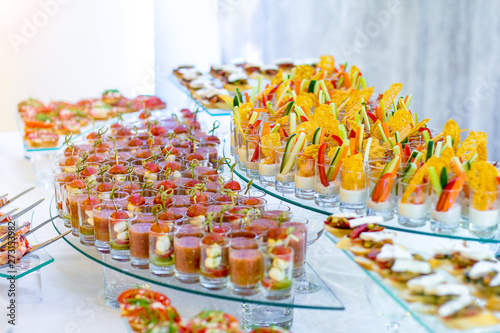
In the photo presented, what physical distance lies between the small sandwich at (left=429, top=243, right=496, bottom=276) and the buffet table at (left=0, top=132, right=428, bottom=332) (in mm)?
205

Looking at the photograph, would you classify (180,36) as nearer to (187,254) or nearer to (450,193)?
(187,254)

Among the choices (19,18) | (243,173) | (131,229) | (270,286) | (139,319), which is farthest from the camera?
(19,18)

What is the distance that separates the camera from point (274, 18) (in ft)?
21.2

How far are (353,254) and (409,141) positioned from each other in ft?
2.70

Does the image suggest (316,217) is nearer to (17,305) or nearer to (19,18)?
(17,305)

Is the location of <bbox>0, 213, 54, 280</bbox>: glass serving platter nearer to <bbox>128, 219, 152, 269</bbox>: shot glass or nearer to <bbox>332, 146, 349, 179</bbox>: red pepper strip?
<bbox>128, 219, 152, 269</bbox>: shot glass

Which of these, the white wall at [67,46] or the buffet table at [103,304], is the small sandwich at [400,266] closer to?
the buffet table at [103,304]

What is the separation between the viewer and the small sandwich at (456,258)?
1539mm

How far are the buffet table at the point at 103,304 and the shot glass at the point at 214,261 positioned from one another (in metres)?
0.32

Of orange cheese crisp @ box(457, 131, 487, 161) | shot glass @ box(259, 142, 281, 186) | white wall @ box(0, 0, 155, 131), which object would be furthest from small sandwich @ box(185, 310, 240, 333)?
white wall @ box(0, 0, 155, 131)

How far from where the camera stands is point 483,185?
1.70m

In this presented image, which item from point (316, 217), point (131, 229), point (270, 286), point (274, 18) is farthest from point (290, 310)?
point (274, 18)

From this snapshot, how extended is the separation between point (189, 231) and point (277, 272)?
1.02 feet

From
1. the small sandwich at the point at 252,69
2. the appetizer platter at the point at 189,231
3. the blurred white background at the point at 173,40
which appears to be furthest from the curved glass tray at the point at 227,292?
the blurred white background at the point at 173,40
